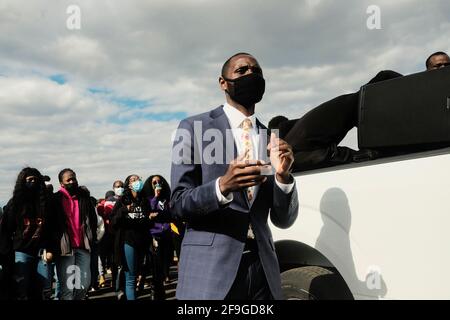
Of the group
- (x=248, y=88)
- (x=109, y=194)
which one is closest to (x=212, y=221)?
(x=248, y=88)

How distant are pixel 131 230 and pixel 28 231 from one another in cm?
146

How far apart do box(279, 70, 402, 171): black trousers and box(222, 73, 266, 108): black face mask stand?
29.0 inches

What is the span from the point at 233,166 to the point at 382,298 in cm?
99

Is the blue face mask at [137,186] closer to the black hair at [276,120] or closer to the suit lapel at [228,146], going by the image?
→ the black hair at [276,120]

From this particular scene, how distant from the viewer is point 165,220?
702 centimetres

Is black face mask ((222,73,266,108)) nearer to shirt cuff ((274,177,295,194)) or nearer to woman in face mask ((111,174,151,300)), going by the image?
shirt cuff ((274,177,295,194))

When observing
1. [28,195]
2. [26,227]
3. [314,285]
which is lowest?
[314,285]

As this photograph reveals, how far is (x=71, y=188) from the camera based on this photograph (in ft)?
19.5

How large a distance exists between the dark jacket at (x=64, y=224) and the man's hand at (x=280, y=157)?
426 centimetres

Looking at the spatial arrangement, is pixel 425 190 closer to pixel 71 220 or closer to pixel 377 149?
pixel 377 149

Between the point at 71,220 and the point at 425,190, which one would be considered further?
the point at 71,220

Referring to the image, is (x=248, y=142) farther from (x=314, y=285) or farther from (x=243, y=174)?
(x=314, y=285)

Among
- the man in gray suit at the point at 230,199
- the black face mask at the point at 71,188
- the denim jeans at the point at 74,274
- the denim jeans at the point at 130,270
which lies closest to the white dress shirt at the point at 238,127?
the man in gray suit at the point at 230,199
